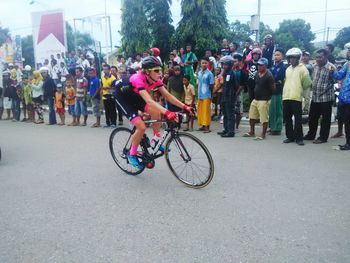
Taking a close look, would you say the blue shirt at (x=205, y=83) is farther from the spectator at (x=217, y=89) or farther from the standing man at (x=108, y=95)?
the standing man at (x=108, y=95)

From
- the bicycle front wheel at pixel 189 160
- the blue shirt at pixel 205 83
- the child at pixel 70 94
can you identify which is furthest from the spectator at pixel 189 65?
the bicycle front wheel at pixel 189 160

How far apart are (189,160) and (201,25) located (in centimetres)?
1019

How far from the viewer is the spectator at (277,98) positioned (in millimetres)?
7891

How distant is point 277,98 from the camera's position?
8133 millimetres

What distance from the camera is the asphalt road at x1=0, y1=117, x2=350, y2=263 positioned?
10.0 ft

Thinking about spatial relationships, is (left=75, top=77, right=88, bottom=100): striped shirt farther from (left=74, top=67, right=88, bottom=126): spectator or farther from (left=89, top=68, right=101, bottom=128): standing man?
(left=89, top=68, right=101, bottom=128): standing man

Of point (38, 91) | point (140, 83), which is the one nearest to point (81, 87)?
point (38, 91)

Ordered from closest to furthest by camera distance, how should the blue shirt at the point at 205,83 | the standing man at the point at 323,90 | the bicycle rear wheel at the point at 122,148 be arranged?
1. the bicycle rear wheel at the point at 122,148
2. the standing man at the point at 323,90
3. the blue shirt at the point at 205,83

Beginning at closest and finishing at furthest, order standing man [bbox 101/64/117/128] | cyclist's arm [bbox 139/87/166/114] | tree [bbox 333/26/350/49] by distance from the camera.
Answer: cyclist's arm [bbox 139/87/166/114], standing man [bbox 101/64/117/128], tree [bbox 333/26/350/49]

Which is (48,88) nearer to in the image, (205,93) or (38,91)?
(38,91)

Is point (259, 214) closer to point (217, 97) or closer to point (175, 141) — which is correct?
point (175, 141)

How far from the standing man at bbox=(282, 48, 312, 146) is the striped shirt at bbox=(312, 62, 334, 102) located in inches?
8.0

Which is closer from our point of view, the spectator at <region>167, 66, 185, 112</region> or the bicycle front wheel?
the bicycle front wheel

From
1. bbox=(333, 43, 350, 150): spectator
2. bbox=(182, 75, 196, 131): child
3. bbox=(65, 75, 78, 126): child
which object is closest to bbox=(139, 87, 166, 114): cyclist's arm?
bbox=(333, 43, 350, 150): spectator
